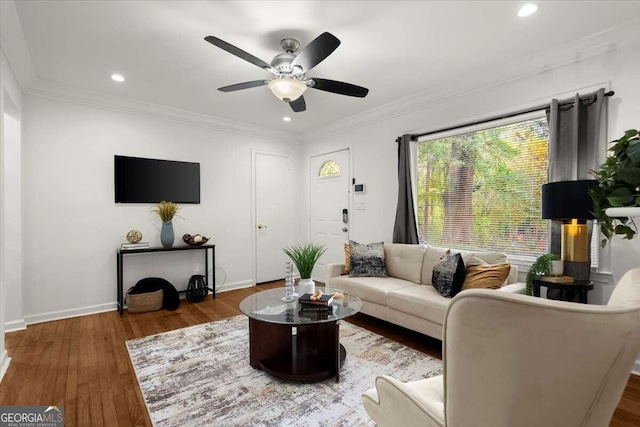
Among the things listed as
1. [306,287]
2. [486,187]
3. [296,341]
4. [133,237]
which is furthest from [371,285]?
[133,237]

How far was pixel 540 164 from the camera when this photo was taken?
2.96 m

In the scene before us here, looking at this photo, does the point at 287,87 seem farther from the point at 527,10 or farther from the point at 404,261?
the point at 404,261

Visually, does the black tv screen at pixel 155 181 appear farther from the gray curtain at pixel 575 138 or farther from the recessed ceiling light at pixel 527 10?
the gray curtain at pixel 575 138

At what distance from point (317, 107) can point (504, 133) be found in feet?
7.59

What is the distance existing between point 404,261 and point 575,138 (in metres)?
1.93

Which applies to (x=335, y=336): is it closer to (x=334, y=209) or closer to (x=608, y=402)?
(x=608, y=402)

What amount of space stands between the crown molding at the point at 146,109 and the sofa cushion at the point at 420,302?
3497mm

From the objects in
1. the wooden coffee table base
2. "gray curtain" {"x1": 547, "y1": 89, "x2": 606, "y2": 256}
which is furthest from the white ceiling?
the wooden coffee table base

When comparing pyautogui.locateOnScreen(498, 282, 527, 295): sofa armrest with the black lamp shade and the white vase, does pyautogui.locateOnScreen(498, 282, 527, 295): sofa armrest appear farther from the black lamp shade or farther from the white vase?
the white vase

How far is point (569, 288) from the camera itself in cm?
239

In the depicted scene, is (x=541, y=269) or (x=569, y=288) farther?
(x=541, y=269)

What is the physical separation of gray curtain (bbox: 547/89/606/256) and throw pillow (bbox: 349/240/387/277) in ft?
5.42

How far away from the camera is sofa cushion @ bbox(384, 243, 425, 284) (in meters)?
3.44

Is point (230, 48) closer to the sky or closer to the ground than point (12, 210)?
closer to the sky
